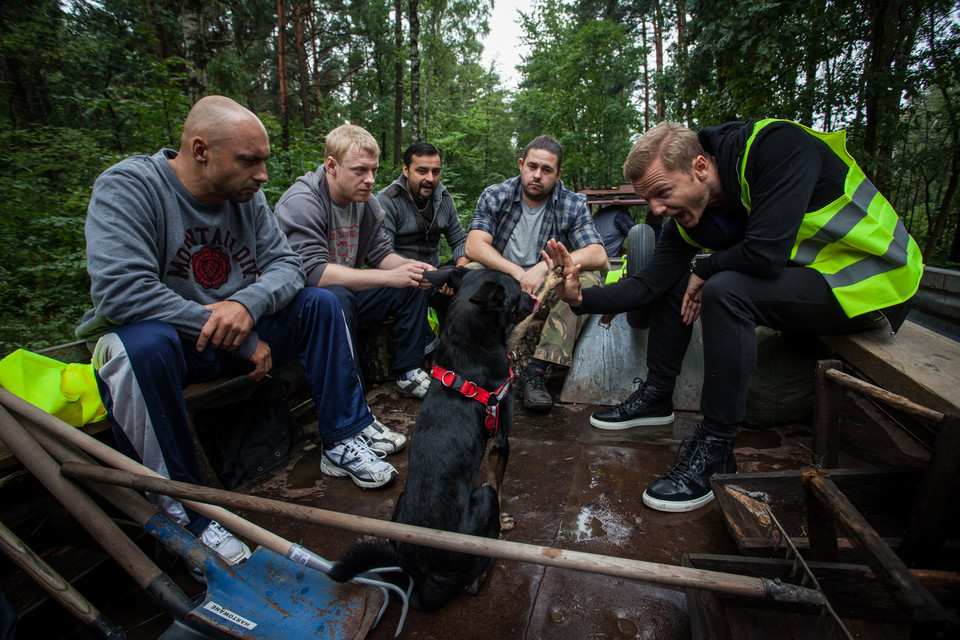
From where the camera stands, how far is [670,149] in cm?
211

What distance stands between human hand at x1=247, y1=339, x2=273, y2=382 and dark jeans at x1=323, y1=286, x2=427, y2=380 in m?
1.03

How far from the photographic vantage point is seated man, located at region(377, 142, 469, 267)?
13.3ft

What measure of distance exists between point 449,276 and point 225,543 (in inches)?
69.3

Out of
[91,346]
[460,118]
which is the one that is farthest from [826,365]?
[460,118]

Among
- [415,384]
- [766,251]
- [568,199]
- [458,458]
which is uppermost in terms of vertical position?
[568,199]

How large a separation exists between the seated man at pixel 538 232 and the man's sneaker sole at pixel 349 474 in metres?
1.33

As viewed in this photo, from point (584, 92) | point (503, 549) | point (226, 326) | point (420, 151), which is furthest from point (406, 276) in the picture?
point (584, 92)

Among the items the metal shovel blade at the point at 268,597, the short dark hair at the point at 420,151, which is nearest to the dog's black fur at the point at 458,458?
the metal shovel blade at the point at 268,597

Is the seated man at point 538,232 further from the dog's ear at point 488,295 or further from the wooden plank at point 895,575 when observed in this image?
the wooden plank at point 895,575

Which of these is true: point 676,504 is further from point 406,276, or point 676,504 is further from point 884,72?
point 884,72

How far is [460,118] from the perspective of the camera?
1773 centimetres

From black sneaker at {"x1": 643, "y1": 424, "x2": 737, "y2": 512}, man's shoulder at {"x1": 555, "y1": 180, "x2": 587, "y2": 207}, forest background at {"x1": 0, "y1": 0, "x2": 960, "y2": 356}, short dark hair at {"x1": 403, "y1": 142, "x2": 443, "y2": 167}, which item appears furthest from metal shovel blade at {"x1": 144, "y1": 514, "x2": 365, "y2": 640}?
forest background at {"x1": 0, "y1": 0, "x2": 960, "y2": 356}

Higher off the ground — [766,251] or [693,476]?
[766,251]

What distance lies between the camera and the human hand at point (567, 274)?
2.51m
